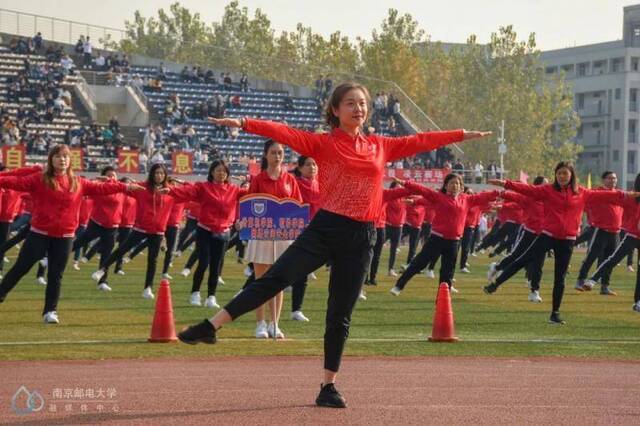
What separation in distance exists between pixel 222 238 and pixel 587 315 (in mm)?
5666

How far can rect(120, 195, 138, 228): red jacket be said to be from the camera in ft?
90.7

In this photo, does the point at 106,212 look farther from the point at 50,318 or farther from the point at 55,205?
the point at 55,205

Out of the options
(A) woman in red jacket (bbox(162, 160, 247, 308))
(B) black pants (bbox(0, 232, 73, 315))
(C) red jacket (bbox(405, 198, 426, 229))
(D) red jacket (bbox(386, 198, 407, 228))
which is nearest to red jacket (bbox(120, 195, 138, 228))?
(D) red jacket (bbox(386, 198, 407, 228))

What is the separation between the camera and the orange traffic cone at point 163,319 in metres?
14.9

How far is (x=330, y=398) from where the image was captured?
393 inches

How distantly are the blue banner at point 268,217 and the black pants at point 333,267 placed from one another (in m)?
4.83

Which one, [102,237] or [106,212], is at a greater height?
[106,212]

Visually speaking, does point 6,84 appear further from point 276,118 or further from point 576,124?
point 576,124

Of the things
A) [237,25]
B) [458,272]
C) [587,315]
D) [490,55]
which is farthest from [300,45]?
[587,315]

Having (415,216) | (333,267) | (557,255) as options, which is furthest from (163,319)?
(415,216)

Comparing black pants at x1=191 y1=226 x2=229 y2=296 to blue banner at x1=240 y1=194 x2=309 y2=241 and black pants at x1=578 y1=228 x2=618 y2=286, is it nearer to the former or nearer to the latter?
blue banner at x1=240 y1=194 x2=309 y2=241

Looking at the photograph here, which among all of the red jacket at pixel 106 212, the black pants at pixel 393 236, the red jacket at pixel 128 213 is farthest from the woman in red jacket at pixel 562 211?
the black pants at pixel 393 236

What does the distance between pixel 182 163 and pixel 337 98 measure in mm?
41205

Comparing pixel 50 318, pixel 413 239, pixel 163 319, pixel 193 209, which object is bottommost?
pixel 413 239
